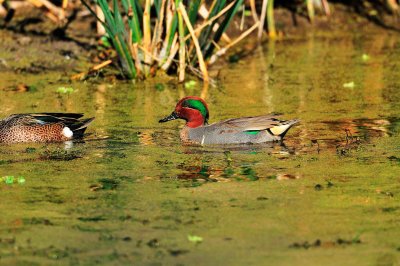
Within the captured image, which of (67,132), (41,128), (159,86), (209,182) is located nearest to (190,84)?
(159,86)

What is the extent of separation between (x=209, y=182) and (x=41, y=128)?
7.47 feet

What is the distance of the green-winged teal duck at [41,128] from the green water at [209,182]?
14 cm

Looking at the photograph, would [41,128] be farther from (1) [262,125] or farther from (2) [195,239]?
(2) [195,239]

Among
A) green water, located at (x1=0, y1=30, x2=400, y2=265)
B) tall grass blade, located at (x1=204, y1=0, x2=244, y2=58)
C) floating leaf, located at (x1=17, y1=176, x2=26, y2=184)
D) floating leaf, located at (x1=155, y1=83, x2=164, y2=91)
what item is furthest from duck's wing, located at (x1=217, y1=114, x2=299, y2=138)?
floating leaf, located at (x1=155, y1=83, x2=164, y2=91)

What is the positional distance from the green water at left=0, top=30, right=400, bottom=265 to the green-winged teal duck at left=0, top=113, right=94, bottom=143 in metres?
0.14

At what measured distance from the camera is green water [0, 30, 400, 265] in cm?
632

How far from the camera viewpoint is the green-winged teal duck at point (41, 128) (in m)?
9.57

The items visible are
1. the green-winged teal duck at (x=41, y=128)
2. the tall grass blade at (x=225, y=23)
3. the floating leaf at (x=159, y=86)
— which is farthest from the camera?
the floating leaf at (x=159, y=86)

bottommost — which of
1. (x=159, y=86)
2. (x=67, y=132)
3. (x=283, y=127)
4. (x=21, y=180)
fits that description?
(x=21, y=180)

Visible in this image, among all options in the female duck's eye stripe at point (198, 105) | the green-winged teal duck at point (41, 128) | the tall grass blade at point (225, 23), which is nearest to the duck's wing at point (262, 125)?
the female duck's eye stripe at point (198, 105)

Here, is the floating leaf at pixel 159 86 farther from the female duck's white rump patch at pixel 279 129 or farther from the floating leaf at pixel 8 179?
the floating leaf at pixel 8 179

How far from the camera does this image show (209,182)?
7961 mm

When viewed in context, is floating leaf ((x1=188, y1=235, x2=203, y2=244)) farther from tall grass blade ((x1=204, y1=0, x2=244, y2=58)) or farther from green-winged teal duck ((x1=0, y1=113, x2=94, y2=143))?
tall grass blade ((x1=204, y1=0, x2=244, y2=58))

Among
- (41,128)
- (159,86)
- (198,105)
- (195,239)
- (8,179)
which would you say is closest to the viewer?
(195,239)
